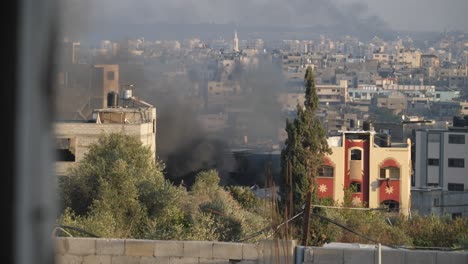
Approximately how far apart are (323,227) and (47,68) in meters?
15.4

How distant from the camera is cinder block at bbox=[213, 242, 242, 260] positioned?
729 cm

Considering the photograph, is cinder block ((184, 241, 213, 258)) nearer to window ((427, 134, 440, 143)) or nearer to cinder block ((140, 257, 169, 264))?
cinder block ((140, 257, 169, 264))

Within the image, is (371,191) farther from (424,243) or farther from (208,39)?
(208,39)

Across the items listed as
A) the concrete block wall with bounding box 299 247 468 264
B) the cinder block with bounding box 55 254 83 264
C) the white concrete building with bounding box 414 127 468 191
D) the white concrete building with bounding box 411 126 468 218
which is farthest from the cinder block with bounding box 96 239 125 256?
the white concrete building with bounding box 414 127 468 191

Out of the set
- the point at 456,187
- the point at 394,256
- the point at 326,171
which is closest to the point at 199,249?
the point at 394,256

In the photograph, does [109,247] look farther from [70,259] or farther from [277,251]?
[277,251]

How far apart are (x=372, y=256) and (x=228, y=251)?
39.4 inches

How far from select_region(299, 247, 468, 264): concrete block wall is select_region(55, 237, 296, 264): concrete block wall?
202 millimetres

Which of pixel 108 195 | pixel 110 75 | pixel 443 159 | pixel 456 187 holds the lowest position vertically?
pixel 456 187

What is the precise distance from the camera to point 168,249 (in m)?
7.38

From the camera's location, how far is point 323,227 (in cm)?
1588

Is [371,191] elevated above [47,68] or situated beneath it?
situated beneath

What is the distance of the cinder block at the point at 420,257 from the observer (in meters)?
7.00

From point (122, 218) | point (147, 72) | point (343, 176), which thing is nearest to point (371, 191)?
point (343, 176)
